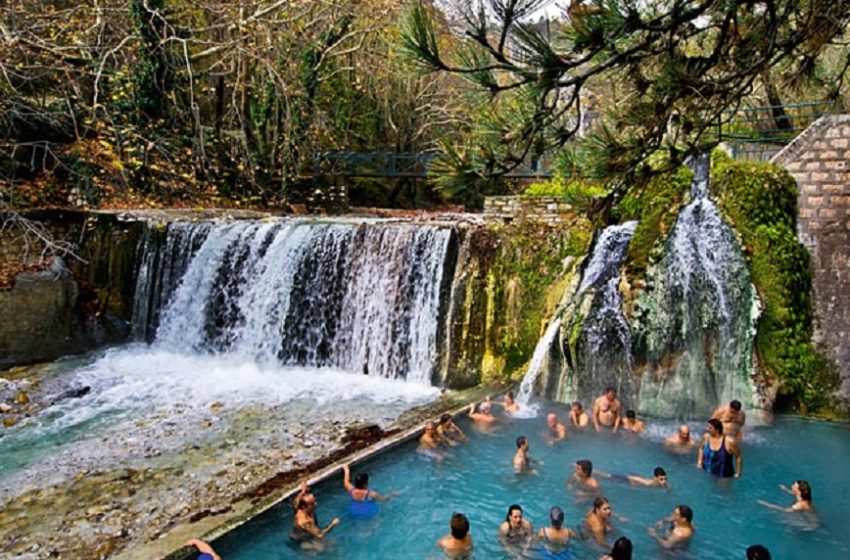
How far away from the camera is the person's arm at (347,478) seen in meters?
5.45

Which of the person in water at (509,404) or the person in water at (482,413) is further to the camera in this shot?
the person in water at (509,404)

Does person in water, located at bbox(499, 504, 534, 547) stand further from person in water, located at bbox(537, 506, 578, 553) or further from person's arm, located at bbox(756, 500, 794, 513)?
person's arm, located at bbox(756, 500, 794, 513)

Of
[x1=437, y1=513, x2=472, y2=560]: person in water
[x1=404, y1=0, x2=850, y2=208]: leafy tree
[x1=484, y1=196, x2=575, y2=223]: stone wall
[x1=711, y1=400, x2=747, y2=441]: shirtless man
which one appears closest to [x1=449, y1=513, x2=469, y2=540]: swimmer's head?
[x1=437, y1=513, x2=472, y2=560]: person in water

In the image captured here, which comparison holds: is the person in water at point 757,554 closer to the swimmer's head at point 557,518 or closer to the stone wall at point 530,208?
the swimmer's head at point 557,518

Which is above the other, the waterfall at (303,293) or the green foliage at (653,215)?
the green foliage at (653,215)

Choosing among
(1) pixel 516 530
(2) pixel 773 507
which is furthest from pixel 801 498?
(1) pixel 516 530

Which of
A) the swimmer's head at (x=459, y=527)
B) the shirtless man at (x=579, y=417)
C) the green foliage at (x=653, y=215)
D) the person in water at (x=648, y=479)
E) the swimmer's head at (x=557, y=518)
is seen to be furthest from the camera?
the green foliage at (x=653, y=215)

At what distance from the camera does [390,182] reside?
67.2 feet

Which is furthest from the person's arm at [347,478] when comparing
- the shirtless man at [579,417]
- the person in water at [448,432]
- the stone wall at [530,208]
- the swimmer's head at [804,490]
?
the stone wall at [530,208]

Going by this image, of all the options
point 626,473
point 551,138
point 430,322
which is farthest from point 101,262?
point 551,138

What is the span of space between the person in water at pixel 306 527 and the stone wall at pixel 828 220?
6534 mm

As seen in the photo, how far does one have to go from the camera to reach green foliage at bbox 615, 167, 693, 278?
7.99 m

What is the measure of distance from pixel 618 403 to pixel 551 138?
480cm

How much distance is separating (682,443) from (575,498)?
1.67 metres
